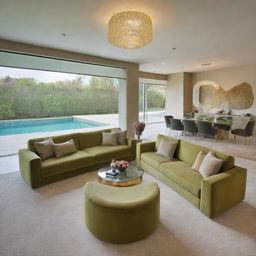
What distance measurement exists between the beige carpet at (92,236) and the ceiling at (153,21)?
293cm

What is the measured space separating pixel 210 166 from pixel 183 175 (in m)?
0.42

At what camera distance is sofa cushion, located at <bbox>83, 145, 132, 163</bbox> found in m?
3.89

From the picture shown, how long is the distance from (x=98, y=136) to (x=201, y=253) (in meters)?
3.29

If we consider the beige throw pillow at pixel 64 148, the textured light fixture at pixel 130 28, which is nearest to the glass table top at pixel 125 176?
the beige throw pillow at pixel 64 148

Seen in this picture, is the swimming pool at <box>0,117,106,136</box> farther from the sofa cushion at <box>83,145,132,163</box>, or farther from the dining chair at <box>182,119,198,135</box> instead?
the dining chair at <box>182,119,198,135</box>

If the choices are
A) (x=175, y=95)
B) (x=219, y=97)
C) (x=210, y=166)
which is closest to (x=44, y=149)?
(x=210, y=166)

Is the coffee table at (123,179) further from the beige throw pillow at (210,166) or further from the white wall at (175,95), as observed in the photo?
the white wall at (175,95)

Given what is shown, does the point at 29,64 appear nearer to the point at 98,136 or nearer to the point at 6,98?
the point at 6,98

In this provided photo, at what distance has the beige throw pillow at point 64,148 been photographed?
365cm

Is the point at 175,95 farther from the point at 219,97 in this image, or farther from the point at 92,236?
the point at 92,236

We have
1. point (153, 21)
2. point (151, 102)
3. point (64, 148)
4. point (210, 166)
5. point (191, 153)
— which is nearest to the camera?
point (210, 166)

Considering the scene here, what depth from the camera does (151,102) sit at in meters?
10.2

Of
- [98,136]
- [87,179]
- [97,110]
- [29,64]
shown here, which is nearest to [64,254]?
[87,179]

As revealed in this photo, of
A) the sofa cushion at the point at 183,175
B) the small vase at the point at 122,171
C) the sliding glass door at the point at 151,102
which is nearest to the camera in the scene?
the sofa cushion at the point at 183,175
